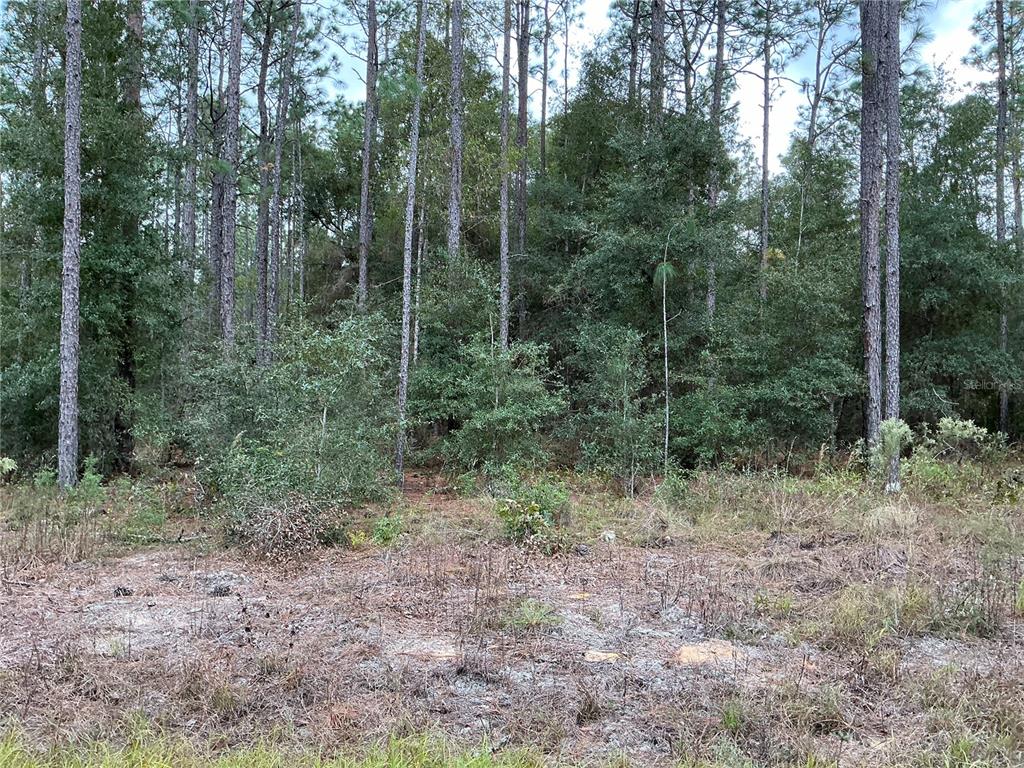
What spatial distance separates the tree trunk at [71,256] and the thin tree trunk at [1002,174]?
1734 cm

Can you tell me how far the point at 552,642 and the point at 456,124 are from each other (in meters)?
11.8

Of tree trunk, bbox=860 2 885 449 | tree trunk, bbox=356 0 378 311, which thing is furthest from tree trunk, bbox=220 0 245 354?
tree trunk, bbox=860 2 885 449

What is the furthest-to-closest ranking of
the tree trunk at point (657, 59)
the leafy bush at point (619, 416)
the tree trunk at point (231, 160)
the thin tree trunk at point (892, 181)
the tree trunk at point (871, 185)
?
the tree trunk at point (657, 59), the tree trunk at point (231, 160), the leafy bush at point (619, 416), the tree trunk at point (871, 185), the thin tree trunk at point (892, 181)

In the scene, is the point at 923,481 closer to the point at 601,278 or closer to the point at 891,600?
the point at 891,600

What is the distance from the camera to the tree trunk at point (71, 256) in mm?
9289

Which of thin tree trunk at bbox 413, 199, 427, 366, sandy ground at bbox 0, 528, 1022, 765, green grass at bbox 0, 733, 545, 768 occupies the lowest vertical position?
sandy ground at bbox 0, 528, 1022, 765

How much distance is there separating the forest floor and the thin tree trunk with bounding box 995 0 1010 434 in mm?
9214

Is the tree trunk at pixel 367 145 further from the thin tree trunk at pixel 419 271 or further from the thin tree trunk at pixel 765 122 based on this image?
the thin tree trunk at pixel 765 122

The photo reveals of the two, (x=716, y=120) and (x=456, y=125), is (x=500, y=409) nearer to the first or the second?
(x=456, y=125)

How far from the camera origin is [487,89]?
62.1 feet

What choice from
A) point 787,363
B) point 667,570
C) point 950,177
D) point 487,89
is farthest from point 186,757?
point 487,89

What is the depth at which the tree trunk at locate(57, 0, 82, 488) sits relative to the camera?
9289 millimetres

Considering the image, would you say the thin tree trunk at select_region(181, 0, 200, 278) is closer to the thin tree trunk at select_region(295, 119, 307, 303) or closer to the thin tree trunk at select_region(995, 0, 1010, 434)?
the thin tree trunk at select_region(295, 119, 307, 303)

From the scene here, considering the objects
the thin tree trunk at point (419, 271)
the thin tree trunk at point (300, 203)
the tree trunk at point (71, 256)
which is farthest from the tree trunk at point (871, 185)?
the thin tree trunk at point (300, 203)
